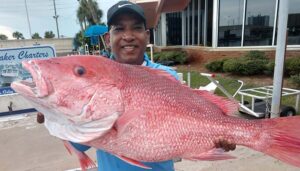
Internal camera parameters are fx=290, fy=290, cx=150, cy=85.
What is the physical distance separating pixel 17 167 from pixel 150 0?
9.01 metres

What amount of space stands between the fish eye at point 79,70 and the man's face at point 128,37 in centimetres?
64

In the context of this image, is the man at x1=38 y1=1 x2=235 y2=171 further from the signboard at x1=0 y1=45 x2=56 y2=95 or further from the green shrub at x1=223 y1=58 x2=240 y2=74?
the green shrub at x1=223 y1=58 x2=240 y2=74

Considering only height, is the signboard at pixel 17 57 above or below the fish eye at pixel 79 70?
below

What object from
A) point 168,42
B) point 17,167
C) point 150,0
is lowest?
point 17,167

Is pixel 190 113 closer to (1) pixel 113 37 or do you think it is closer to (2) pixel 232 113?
(2) pixel 232 113

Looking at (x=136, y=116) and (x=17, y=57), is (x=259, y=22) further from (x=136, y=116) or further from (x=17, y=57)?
(x=136, y=116)

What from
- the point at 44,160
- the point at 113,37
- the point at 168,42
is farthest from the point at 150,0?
the point at 113,37

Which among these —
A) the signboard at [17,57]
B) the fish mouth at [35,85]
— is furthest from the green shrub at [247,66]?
the fish mouth at [35,85]

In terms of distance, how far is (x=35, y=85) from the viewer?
1241 millimetres

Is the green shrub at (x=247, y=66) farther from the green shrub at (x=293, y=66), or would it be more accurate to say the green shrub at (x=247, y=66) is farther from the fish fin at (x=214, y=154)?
the fish fin at (x=214, y=154)

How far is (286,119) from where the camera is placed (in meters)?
1.51

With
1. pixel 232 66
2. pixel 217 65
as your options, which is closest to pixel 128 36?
pixel 232 66

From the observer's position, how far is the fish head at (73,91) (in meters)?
1.24

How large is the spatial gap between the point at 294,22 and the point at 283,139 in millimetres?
10222
